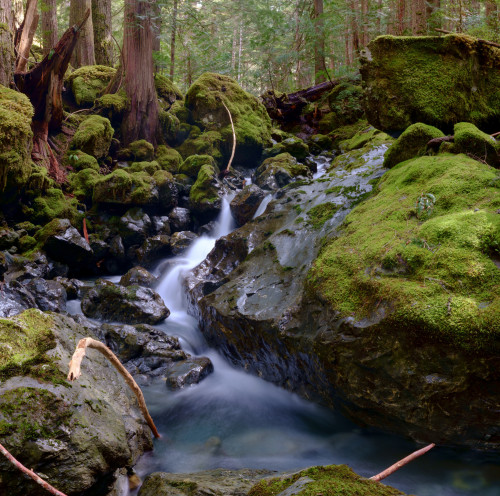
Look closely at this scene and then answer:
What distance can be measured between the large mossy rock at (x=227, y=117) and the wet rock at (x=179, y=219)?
3.10 metres

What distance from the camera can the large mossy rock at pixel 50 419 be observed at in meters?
2.34

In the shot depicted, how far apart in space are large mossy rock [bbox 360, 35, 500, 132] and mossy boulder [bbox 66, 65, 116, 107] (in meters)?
9.42

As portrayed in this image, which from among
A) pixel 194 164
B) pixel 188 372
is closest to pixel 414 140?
pixel 188 372

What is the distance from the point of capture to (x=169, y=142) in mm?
12227

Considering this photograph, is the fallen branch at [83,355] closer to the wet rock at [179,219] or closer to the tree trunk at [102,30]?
the wet rock at [179,219]

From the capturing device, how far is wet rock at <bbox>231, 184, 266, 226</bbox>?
895 cm

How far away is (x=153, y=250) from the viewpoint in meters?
8.91

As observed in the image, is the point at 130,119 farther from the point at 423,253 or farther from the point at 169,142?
the point at 423,253

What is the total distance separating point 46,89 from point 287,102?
933 centimetres

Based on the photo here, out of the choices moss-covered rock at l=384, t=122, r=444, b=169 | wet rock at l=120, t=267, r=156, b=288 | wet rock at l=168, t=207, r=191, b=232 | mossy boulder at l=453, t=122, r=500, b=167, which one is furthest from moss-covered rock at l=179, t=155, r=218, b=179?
mossy boulder at l=453, t=122, r=500, b=167

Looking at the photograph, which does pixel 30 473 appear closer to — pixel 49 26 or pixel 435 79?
pixel 435 79

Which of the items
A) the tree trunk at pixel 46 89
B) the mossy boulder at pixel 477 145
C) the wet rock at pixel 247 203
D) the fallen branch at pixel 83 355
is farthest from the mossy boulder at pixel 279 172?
the fallen branch at pixel 83 355

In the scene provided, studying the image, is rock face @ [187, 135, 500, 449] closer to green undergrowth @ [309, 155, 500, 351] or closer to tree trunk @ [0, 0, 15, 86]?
green undergrowth @ [309, 155, 500, 351]

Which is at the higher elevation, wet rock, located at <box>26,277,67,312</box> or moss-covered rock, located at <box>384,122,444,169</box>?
moss-covered rock, located at <box>384,122,444,169</box>
